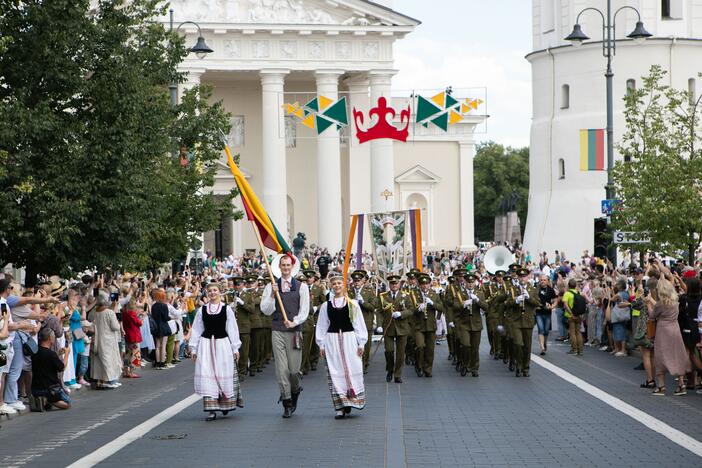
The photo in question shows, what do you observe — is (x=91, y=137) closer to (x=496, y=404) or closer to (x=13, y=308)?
(x=13, y=308)

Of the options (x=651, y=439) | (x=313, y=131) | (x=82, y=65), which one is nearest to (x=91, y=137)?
(x=82, y=65)

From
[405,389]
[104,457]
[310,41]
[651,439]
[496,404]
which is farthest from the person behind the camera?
[310,41]

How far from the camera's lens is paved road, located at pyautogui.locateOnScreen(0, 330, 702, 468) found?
13.4 m

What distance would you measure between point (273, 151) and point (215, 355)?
5275cm

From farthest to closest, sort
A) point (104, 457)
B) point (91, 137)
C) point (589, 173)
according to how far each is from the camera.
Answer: point (589, 173)
point (91, 137)
point (104, 457)

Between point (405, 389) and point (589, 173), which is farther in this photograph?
point (589, 173)

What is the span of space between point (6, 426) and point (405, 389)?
6514 mm

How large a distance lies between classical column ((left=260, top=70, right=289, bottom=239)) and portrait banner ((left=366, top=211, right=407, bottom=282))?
3574 cm

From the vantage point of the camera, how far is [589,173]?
214 feet

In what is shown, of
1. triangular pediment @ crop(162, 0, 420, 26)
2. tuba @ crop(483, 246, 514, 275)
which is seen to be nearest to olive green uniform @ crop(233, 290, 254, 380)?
tuba @ crop(483, 246, 514, 275)

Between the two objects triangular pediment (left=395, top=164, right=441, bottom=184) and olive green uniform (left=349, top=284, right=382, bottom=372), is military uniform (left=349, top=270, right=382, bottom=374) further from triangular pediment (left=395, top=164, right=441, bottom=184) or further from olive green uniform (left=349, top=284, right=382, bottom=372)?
triangular pediment (left=395, top=164, right=441, bottom=184)

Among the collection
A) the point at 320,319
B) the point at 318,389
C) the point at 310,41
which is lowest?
the point at 318,389

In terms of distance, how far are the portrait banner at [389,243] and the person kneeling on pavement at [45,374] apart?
12.6 m

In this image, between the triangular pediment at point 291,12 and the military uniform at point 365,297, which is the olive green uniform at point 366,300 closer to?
the military uniform at point 365,297
